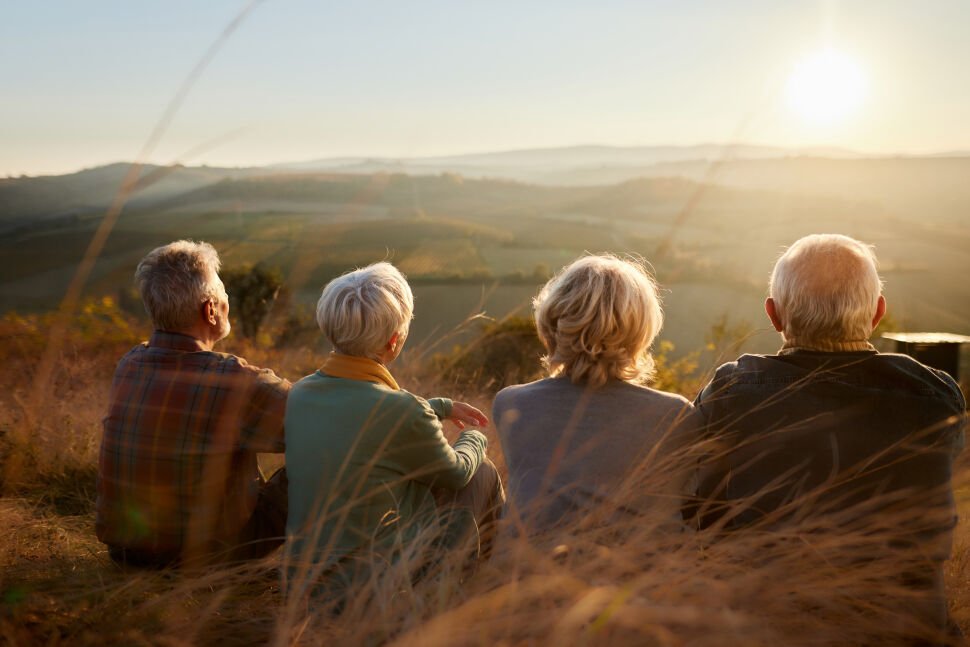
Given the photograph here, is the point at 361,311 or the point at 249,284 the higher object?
the point at 361,311

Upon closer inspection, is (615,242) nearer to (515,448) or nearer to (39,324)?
(39,324)

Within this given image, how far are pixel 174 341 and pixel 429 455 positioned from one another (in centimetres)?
90

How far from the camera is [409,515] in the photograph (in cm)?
220

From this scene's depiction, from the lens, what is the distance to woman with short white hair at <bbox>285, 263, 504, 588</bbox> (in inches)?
82.9

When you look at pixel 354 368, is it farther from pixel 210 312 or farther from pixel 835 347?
pixel 835 347

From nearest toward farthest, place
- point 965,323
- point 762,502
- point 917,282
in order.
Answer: point 762,502 → point 965,323 → point 917,282

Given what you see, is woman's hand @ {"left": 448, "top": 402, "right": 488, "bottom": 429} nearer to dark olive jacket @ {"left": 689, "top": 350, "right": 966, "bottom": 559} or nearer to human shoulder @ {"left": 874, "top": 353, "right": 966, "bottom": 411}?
dark olive jacket @ {"left": 689, "top": 350, "right": 966, "bottom": 559}

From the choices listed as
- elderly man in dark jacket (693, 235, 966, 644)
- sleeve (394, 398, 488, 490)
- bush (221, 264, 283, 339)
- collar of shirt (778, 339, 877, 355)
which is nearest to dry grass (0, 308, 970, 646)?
elderly man in dark jacket (693, 235, 966, 644)

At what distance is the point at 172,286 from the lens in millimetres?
2395

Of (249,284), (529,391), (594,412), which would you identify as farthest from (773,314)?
(249,284)

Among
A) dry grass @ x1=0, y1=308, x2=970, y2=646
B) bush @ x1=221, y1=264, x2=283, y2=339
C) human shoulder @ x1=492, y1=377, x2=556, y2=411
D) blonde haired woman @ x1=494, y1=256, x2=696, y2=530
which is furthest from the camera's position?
bush @ x1=221, y1=264, x2=283, y2=339

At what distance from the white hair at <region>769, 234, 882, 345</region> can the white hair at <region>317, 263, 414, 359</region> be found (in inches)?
44.4

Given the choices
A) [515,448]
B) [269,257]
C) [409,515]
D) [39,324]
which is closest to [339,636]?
[409,515]

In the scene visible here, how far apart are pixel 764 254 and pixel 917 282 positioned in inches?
290
